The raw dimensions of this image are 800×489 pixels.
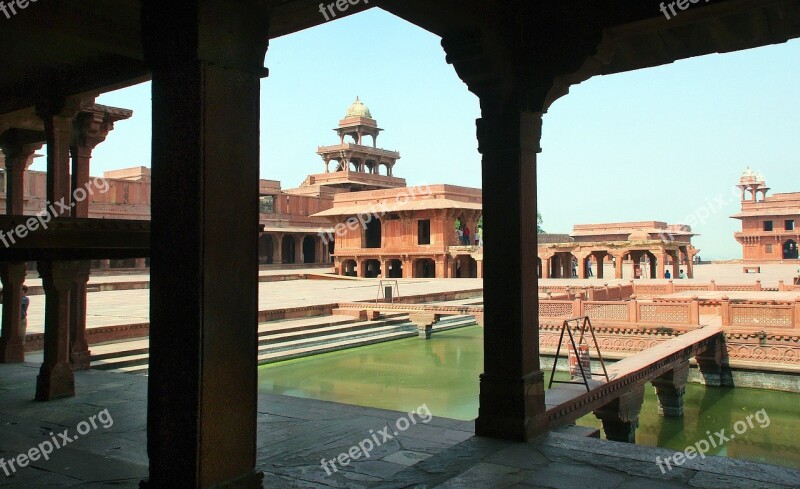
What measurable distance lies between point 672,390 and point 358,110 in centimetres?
4263

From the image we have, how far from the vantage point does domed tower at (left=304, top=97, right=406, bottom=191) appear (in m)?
48.1

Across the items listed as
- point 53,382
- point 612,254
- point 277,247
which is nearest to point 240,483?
point 53,382

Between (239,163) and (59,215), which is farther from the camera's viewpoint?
(59,215)

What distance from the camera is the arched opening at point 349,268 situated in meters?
40.0

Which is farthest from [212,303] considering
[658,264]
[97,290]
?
[658,264]

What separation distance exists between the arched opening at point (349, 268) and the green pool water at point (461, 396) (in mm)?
22981

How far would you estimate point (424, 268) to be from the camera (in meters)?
38.6

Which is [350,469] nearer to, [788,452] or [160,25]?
[160,25]

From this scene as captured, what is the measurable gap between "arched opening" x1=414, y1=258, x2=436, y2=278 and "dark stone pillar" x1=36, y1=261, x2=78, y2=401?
3090cm

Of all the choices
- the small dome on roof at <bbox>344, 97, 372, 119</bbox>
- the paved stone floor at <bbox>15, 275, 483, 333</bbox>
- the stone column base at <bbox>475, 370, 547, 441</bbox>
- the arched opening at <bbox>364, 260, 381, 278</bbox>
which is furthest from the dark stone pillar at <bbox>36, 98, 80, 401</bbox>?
the small dome on roof at <bbox>344, 97, 372, 119</bbox>

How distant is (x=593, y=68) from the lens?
4.65m

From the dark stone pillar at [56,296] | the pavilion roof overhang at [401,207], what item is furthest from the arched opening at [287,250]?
the dark stone pillar at [56,296]

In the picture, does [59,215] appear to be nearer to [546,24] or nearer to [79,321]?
[79,321]

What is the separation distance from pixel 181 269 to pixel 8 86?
Answer: 569 cm
